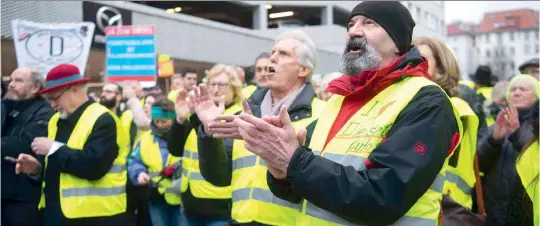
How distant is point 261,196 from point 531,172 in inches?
63.5

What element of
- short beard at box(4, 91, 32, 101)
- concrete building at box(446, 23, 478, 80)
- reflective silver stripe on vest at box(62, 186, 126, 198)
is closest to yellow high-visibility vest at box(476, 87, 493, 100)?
reflective silver stripe on vest at box(62, 186, 126, 198)

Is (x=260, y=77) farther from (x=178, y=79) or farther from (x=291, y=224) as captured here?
(x=178, y=79)

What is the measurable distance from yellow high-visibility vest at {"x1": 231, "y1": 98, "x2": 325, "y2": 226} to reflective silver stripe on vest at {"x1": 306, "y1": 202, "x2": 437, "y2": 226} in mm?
1228

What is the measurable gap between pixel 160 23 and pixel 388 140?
74.4 feet

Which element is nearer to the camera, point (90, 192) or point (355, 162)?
point (355, 162)

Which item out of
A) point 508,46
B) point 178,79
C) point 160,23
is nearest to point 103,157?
point 178,79

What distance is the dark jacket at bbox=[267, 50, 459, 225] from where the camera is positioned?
7.27 ft

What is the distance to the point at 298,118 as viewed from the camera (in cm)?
403

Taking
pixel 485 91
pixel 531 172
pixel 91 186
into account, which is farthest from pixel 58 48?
pixel 531 172

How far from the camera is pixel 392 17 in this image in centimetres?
262

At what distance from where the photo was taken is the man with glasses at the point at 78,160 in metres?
5.12

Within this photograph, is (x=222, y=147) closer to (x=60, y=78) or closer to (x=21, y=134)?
(x=60, y=78)

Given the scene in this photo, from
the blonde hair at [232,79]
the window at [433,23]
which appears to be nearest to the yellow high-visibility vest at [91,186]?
the blonde hair at [232,79]

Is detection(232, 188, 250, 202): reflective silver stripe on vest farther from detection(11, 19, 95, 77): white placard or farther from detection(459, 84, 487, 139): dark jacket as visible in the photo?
detection(11, 19, 95, 77): white placard
